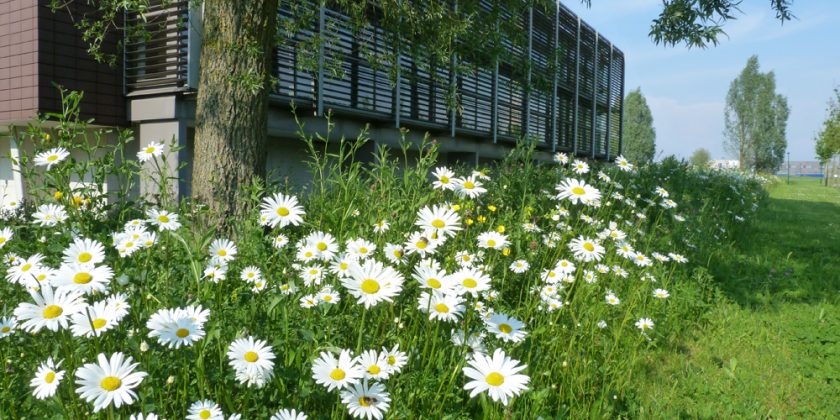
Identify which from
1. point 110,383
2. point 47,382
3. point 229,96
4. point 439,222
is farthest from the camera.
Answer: point 229,96

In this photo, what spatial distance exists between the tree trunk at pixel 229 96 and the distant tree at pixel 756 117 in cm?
6218

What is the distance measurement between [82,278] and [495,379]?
40.6 inches

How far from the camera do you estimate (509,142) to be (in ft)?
57.8

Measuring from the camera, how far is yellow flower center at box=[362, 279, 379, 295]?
150cm

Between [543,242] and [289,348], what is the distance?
2.28 m

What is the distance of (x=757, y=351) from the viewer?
12.6 feet

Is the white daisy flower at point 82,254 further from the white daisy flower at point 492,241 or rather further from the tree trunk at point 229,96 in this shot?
the tree trunk at point 229,96

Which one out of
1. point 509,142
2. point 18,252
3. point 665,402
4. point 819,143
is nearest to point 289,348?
point 18,252

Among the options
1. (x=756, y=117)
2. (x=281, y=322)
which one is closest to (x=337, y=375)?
(x=281, y=322)

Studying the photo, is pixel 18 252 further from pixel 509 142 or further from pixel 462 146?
pixel 509 142

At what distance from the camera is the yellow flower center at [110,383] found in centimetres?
116

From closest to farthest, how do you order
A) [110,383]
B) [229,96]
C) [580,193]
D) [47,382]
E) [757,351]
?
[110,383] < [47,382] < [580,193] < [757,351] < [229,96]

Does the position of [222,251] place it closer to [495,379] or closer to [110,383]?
[110,383]

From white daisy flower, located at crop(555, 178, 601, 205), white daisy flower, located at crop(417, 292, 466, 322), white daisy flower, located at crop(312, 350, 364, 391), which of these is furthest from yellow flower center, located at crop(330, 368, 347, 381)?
white daisy flower, located at crop(555, 178, 601, 205)
